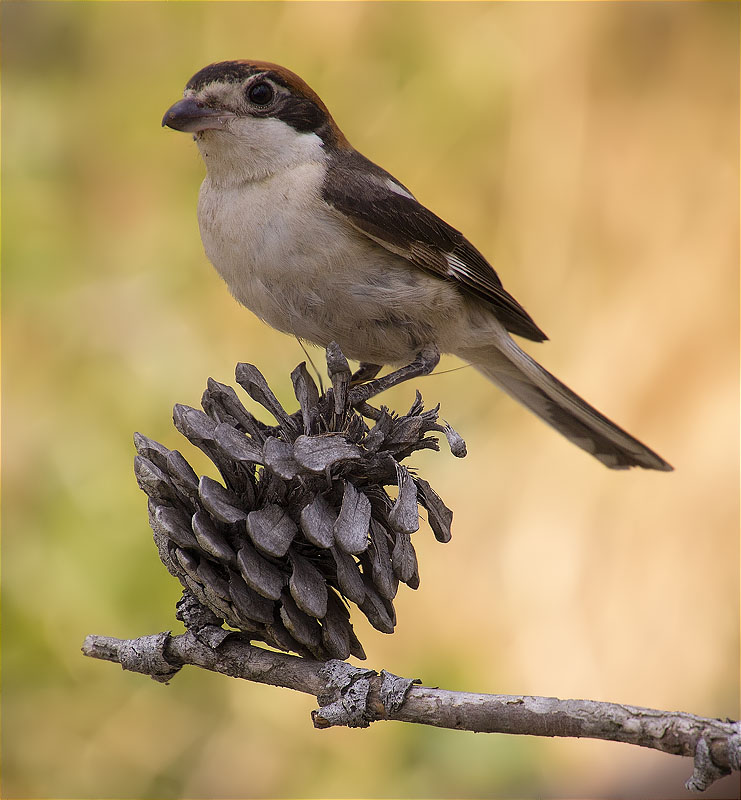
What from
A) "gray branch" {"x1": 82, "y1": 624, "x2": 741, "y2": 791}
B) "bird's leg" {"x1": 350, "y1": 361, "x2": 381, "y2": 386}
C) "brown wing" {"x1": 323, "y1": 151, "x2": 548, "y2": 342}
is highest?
"brown wing" {"x1": 323, "y1": 151, "x2": 548, "y2": 342}

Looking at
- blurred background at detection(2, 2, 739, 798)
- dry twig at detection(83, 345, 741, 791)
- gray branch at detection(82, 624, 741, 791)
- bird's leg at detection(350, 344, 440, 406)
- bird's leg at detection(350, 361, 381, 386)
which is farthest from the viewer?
blurred background at detection(2, 2, 739, 798)

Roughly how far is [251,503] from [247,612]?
0.36ft

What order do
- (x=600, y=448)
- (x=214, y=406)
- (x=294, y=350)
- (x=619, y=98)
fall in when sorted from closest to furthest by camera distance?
(x=214, y=406)
(x=600, y=448)
(x=294, y=350)
(x=619, y=98)

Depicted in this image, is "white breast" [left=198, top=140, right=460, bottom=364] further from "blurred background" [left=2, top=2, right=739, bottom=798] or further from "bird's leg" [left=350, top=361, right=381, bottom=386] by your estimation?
"blurred background" [left=2, top=2, right=739, bottom=798]

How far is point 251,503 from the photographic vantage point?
2.69ft

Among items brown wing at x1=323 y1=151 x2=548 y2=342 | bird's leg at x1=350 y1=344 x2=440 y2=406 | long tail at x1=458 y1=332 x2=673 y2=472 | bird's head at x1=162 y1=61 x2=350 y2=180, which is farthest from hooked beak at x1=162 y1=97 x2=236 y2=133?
long tail at x1=458 y1=332 x2=673 y2=472

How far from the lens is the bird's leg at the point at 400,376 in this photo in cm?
101

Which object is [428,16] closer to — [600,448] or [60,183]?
[60,183]

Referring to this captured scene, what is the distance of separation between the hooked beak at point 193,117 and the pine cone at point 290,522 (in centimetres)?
44

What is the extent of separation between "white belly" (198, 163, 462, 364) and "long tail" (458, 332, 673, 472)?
0.32 metres

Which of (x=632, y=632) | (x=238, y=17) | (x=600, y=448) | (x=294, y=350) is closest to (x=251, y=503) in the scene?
(x=600, y=448)

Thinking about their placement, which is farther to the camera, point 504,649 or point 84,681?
point 504,649

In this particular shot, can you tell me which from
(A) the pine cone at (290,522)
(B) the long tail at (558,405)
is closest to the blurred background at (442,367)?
(B) the long tail at (558,405)

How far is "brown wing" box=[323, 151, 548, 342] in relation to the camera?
118 cm
